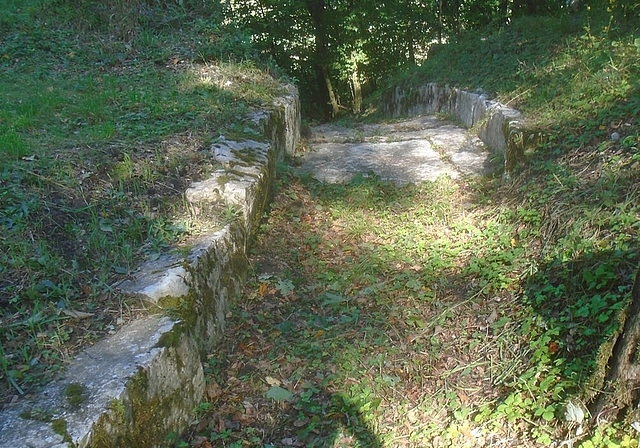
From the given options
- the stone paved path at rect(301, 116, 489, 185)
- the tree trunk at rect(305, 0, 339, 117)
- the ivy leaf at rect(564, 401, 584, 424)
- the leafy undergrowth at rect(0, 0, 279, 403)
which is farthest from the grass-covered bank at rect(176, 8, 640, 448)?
the tree trunk at rect(305, 0, 339, 117)

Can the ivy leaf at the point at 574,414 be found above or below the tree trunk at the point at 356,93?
A: below

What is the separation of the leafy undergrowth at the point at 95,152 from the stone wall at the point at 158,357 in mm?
132

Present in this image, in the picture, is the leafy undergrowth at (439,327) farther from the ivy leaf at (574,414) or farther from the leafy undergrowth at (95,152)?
the leafy undergrowth at (95,152)

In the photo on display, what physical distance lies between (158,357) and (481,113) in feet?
18.7

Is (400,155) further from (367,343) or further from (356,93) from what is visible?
(356,93)

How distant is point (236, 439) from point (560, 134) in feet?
12.0

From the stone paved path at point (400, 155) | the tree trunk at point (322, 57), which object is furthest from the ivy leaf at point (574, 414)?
the tree trunk at point (322, 57)

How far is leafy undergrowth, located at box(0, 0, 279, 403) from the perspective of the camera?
8.77 ft

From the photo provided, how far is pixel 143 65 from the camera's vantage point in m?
6.88

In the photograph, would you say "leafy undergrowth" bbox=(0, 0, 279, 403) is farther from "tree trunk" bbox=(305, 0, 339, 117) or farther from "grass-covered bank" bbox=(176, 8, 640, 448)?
"tree trunk" bbox=(305, 0, 339, 117)

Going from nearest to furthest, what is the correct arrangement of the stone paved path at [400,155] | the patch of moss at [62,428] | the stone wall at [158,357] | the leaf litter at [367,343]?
the patch of moss at [62,428]
the stone wall at [158,357]
the leaf litter at [367,343]
the stone paved path at [400,155]

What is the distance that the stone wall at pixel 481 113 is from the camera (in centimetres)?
489

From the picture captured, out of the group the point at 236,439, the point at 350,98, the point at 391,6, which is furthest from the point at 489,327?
the point at 350,98

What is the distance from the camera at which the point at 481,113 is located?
6867 millimetres
